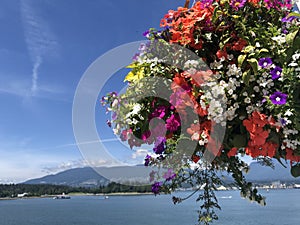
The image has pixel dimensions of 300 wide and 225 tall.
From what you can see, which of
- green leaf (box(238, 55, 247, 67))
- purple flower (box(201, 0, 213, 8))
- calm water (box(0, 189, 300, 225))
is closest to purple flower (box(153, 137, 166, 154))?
green leaf (box(238, 55, 247, 67))

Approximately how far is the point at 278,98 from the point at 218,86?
0.18m

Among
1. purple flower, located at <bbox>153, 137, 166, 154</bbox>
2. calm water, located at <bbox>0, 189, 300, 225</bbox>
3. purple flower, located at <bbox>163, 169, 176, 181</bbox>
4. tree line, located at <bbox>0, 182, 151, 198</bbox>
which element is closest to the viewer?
purple flower, located at <bbox>153, 137, 166, 154</bbox>

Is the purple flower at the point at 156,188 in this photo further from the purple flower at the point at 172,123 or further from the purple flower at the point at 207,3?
the purple flower at the point at 207,3

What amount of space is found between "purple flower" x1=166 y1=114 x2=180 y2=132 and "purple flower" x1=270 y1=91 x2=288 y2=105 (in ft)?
1.07

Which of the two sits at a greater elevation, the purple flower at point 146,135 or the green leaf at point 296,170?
the purple flower at point 146,135

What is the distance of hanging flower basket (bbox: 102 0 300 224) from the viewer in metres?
1.05

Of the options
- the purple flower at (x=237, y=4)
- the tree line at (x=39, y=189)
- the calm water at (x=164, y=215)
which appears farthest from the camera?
the tree line at (x=39, y=189)

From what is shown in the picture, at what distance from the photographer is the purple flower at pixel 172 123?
3.89 feet

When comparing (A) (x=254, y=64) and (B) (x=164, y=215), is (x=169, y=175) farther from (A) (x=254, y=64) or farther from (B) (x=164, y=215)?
(B) (x=164, y=215)

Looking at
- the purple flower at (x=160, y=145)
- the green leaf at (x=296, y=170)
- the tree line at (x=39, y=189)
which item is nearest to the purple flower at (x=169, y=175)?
the purple flower at (x=160, y=145)

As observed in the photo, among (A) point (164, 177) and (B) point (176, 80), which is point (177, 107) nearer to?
(B) point (176, 80)

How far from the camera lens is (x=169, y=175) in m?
1.55

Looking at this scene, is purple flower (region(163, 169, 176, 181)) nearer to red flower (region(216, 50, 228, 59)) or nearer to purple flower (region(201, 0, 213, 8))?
red flower (region(216, 50, 228, 59))

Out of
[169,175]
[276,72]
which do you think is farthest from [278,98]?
[169,175]
